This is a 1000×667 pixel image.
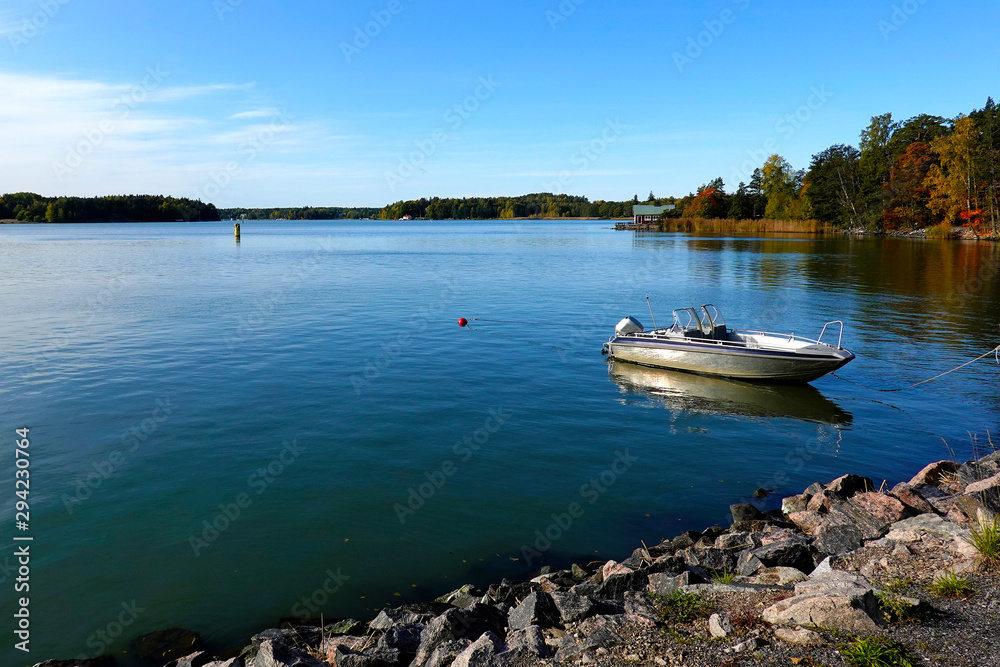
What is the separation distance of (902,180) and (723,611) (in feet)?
338

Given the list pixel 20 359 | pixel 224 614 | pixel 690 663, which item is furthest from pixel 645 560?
pixel 20 359

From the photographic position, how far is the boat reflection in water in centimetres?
1772

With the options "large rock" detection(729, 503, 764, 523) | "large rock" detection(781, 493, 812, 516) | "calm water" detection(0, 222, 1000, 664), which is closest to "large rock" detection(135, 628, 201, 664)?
"calm water" detection(0, 222, 1000, 664)

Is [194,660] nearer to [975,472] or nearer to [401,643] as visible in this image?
[401,643]

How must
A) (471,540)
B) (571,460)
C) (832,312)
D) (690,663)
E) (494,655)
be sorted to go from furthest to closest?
1. (832,312)
2. (571,460)
3. (471,540)
4. (494,655)
5. (690,663)

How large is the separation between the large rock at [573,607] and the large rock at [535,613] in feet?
0.21

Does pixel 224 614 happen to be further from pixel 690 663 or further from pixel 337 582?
pixel 690 663

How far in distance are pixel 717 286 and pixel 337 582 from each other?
3958cm

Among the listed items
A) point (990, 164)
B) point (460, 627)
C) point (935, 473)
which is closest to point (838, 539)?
point (935, 473)

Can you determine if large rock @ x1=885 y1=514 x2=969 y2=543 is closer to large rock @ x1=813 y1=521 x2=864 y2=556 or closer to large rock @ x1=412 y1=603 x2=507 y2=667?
large rock @ x1=813 y1=521 x2=864 y2=556

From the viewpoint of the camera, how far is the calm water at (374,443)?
9594mm

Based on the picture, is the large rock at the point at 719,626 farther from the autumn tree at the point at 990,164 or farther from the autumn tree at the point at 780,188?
the autumn tree at the point at 780,188

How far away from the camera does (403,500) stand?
12.0 meters

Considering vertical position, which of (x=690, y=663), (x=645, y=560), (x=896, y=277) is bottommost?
(x=645, y=560)
